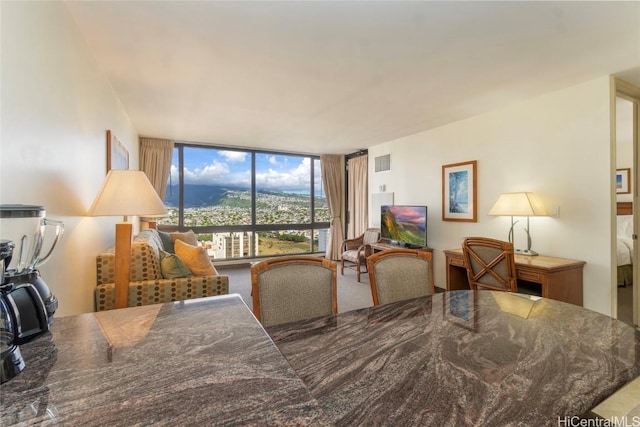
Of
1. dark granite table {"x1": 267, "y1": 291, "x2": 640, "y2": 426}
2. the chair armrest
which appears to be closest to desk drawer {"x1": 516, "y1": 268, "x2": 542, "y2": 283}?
dark granite table {"x1": 267, "y1": 291, "x2": 640, "y2": 426}

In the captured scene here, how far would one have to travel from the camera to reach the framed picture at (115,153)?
2.84 meters

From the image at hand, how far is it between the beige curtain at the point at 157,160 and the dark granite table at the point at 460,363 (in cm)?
488

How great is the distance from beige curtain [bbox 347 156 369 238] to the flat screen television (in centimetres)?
91

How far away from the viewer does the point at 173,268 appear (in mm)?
2521

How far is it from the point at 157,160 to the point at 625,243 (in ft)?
23.8

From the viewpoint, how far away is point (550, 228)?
318 cm

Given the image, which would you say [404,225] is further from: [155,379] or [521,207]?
[155,379]

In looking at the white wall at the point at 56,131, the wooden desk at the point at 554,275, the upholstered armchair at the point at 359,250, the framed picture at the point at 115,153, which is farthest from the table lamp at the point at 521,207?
the framed picture at the point at 115,153

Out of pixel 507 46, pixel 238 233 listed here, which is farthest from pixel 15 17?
pixel 238 233

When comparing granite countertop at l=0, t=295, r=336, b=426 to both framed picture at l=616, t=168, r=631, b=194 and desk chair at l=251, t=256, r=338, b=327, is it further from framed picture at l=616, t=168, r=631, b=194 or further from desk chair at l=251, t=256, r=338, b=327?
framed picture at l=616, t=168, r=631, b=194

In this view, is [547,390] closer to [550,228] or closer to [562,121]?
[550,228]

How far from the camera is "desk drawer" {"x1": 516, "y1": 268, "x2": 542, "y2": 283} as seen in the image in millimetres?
2711

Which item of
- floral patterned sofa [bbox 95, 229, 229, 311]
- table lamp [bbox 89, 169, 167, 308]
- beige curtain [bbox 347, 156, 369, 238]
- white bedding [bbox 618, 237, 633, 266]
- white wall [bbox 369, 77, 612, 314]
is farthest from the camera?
beige curtain [bbox 347, 156, 369, 238]

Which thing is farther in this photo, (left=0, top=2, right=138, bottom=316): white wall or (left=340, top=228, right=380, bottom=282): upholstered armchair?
(left=340, top=228, right=380, bottom=282): upholstered armchair
